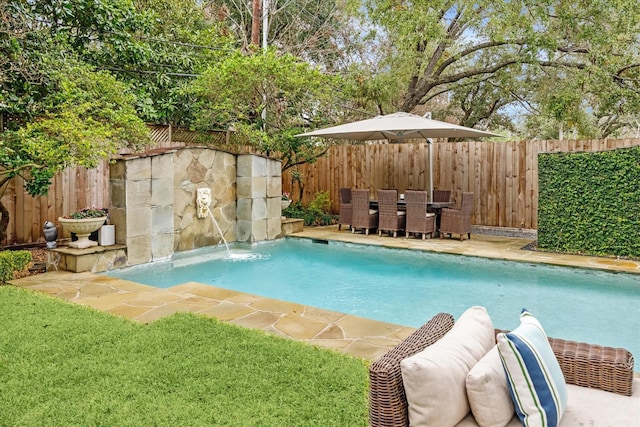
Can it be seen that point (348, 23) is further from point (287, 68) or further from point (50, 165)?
point (50, 165)

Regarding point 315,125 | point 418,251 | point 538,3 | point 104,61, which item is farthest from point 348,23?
point 418,251

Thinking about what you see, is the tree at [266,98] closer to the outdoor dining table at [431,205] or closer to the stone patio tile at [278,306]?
the outdoor dining table at [431,205]

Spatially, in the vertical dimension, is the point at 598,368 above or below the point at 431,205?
below

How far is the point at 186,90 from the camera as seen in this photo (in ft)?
34.7

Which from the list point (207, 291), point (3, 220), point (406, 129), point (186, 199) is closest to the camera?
point (207, 291)

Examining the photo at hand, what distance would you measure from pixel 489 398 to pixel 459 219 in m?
7.80

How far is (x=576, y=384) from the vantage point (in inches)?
84.9

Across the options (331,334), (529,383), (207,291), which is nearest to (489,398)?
(529,383)

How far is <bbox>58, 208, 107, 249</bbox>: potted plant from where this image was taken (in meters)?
6.46

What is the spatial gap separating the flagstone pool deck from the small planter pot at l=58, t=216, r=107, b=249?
1.64 feet

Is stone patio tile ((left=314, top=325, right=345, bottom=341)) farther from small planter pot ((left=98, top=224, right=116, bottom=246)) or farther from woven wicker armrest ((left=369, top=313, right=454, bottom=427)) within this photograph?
small planter pot ((left=98, top=224, right=116, bottom=246))

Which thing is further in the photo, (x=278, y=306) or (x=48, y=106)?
(x=48, y=106)

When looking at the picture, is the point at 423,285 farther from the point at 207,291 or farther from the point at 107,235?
the point at 107,235

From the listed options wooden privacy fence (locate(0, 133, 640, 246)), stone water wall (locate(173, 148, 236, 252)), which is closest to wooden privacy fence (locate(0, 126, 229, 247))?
wooden privacy fence (locate(0, 133, 640, 246))
